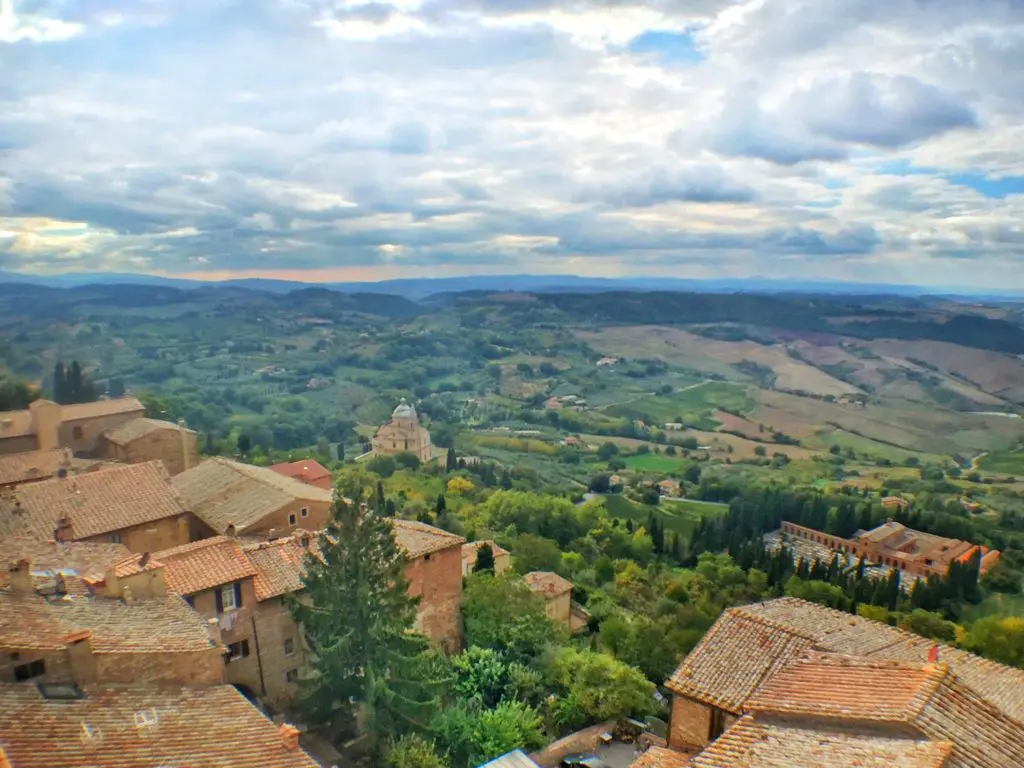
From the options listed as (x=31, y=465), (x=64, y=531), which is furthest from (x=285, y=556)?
(x=31, y=465)

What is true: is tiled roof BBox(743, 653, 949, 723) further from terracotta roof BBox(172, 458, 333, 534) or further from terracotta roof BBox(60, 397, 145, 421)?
terracotta roof BBox(60, 397, 145, 421)

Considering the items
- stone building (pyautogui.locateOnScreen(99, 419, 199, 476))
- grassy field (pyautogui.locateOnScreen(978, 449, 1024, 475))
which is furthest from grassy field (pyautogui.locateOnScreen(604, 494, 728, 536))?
grassy field (pyautogui.locateOnScreen(978, 449, 1024, 475))

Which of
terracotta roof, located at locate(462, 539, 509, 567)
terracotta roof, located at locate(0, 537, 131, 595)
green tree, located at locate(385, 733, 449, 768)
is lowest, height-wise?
terracotta roof, located at locate(462, 539, 509, 567)

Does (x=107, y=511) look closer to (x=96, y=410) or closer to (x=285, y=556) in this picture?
(x=285, y=556)

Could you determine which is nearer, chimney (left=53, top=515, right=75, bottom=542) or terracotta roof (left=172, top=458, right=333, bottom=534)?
chimney (left=53, top=515, right=75, bottom=542)

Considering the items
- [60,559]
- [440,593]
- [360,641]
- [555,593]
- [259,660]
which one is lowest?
[555,593]

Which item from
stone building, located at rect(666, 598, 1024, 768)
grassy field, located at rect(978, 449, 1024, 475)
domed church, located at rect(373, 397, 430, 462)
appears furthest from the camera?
grassy field, located at rect(978, 449, 1024, 475)

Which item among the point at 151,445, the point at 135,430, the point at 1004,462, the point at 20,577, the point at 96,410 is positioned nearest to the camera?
the point at 20,577
